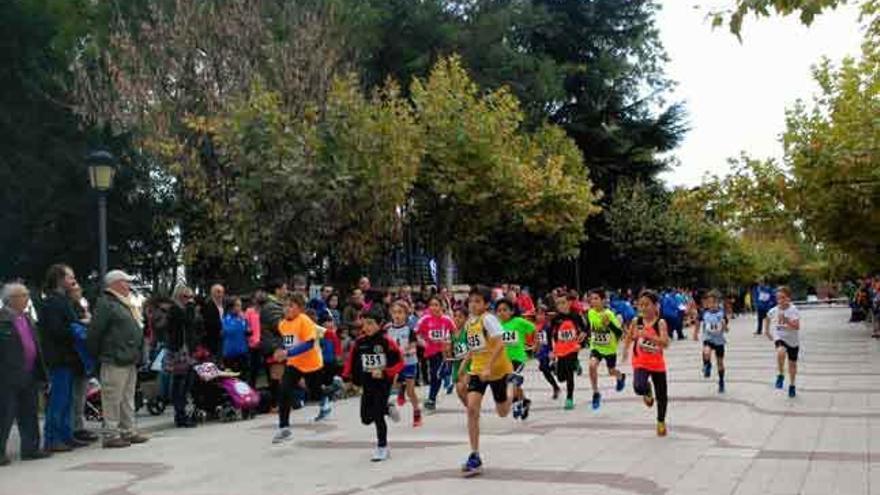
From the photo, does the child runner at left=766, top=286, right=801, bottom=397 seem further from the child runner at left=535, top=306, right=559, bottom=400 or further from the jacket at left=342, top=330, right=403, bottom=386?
the jacket at left=342, top=330, right=403, bottom=386

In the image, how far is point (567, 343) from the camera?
1438 centimetres

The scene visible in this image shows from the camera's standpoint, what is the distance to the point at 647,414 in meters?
13.1

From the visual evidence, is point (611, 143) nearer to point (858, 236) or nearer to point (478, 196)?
point (858, 236)

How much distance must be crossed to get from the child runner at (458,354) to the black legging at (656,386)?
204 cm

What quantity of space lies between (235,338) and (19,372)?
4.50 metres

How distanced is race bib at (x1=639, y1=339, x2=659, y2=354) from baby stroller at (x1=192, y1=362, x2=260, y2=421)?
19.4 ft

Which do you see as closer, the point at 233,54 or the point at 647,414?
the point at 647,414

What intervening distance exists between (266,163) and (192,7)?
22.6 feet

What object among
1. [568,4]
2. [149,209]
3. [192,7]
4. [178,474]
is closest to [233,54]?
[192,7]

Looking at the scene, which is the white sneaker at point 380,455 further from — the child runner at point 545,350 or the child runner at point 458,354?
the child runner at point 545,350

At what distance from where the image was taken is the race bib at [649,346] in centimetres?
1176

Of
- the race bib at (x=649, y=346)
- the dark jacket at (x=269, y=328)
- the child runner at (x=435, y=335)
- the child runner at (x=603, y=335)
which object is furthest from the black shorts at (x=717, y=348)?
the dark jacket at (x=269, y=328)

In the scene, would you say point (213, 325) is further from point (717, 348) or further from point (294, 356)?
point (717, 348)

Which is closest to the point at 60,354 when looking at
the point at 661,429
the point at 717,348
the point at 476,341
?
the point at 476,341
